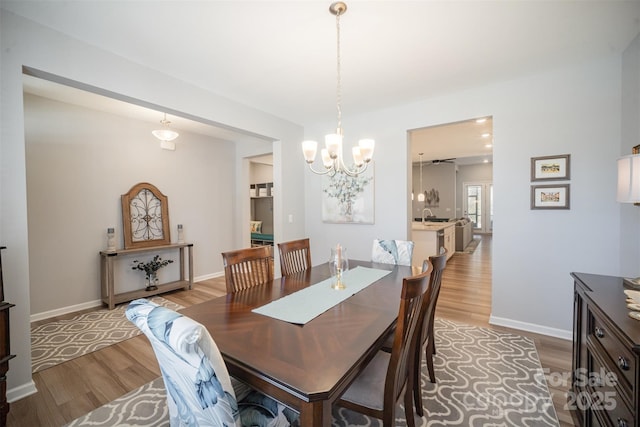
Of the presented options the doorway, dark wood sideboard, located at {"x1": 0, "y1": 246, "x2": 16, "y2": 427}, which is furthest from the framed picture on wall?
the doorway

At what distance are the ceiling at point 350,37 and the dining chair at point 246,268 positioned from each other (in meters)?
1.63

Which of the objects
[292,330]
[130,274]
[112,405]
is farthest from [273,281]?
[130,274]

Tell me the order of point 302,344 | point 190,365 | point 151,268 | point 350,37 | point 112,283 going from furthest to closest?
point 151,268, point 112,283, point 350,37, point 302,344, point 190,365

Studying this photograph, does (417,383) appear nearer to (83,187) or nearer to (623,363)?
(623,363)

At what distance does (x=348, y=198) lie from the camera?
3.95m

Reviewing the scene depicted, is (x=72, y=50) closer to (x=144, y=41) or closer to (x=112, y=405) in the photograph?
(x=144, y=41)

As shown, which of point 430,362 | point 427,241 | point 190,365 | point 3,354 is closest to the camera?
point 190,365

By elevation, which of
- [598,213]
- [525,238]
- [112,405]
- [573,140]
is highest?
[573,140]

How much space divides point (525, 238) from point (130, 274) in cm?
500

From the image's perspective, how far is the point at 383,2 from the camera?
173 cm

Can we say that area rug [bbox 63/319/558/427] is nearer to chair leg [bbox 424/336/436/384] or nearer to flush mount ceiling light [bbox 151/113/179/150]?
chair leg [bbox 424/336/436/384]

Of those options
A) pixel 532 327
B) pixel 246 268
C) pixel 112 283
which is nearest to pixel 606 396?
pixel 532 327

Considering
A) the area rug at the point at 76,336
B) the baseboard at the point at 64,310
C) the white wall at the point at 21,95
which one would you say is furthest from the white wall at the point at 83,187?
the white wall at the point at 21,95

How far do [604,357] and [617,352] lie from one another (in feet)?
0.58
